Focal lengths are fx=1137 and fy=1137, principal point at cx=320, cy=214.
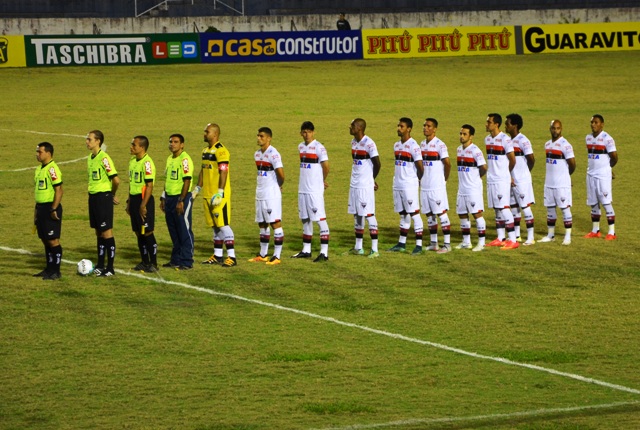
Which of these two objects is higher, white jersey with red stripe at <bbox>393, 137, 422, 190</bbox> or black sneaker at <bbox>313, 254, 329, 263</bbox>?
white jersey with red stripe at <bbox>393, 137, 422, 190</bbox>

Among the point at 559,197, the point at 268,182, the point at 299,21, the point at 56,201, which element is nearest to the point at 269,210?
the point at 268,182

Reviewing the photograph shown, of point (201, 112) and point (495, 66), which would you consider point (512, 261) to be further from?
point (495, 66)

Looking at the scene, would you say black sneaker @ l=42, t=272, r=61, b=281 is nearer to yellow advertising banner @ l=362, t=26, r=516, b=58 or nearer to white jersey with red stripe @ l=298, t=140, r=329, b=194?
white jersey with red stripe @ l=298, t=140, r=329, b=194

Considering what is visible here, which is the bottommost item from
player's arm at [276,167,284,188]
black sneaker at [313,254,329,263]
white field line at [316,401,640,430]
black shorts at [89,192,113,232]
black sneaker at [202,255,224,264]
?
white field line at [316,401,640,430]

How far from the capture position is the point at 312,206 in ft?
61.5

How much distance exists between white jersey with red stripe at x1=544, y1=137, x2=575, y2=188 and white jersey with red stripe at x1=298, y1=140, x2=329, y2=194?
446 centimetres

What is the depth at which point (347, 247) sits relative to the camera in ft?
67.6

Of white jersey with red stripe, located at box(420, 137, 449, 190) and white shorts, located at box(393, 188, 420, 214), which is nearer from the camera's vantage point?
white shorts, located at box(393, 188, 420, 214)

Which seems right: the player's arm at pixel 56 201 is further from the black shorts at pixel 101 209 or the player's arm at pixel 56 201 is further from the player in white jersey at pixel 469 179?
the player in white jersey at pixel 469 179

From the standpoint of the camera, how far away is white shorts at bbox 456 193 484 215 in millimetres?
19859

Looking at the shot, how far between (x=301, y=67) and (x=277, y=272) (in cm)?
2986

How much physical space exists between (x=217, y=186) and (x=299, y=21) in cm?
3411

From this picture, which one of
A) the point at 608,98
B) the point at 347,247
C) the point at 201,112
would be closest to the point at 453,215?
the point at 347,247

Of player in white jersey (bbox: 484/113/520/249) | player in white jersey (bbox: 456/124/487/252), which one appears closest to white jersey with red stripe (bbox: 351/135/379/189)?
player in white jersey (bbox: 456/124/487/252)
